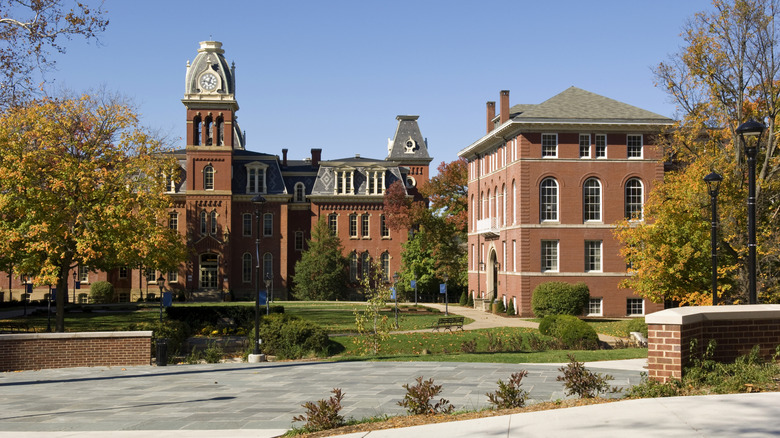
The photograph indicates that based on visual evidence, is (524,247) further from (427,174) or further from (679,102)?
(427,174)

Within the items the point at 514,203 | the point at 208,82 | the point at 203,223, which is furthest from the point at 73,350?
the point at 208,82

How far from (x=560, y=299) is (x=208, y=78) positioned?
4040cm

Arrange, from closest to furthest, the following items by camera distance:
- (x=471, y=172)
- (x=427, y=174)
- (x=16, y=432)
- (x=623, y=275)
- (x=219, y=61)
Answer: (x=16, y=432) → (x=623, y=275) → (x=471, y=172) → (x=219, y=61) → (x=427, y=174)

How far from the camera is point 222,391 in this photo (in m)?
15.2

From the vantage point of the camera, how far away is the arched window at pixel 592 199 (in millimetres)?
44625

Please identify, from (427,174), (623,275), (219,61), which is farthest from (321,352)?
(427,174)

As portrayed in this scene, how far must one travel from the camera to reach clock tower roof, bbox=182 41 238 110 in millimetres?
67125

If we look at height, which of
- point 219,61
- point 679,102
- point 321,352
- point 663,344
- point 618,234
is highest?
point 219,61

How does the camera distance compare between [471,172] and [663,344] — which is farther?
[471,172]

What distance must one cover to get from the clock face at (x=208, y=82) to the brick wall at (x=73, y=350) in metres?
50.5

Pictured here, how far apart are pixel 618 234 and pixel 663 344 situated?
78.2ft

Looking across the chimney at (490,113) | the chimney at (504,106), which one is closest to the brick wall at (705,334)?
the chimney at (504,106)

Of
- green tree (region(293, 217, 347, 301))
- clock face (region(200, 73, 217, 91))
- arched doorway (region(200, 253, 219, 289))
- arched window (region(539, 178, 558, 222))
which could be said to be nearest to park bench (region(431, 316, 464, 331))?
arched window (region(539, 178, 558, 222))

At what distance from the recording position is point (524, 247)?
44.2 metres
